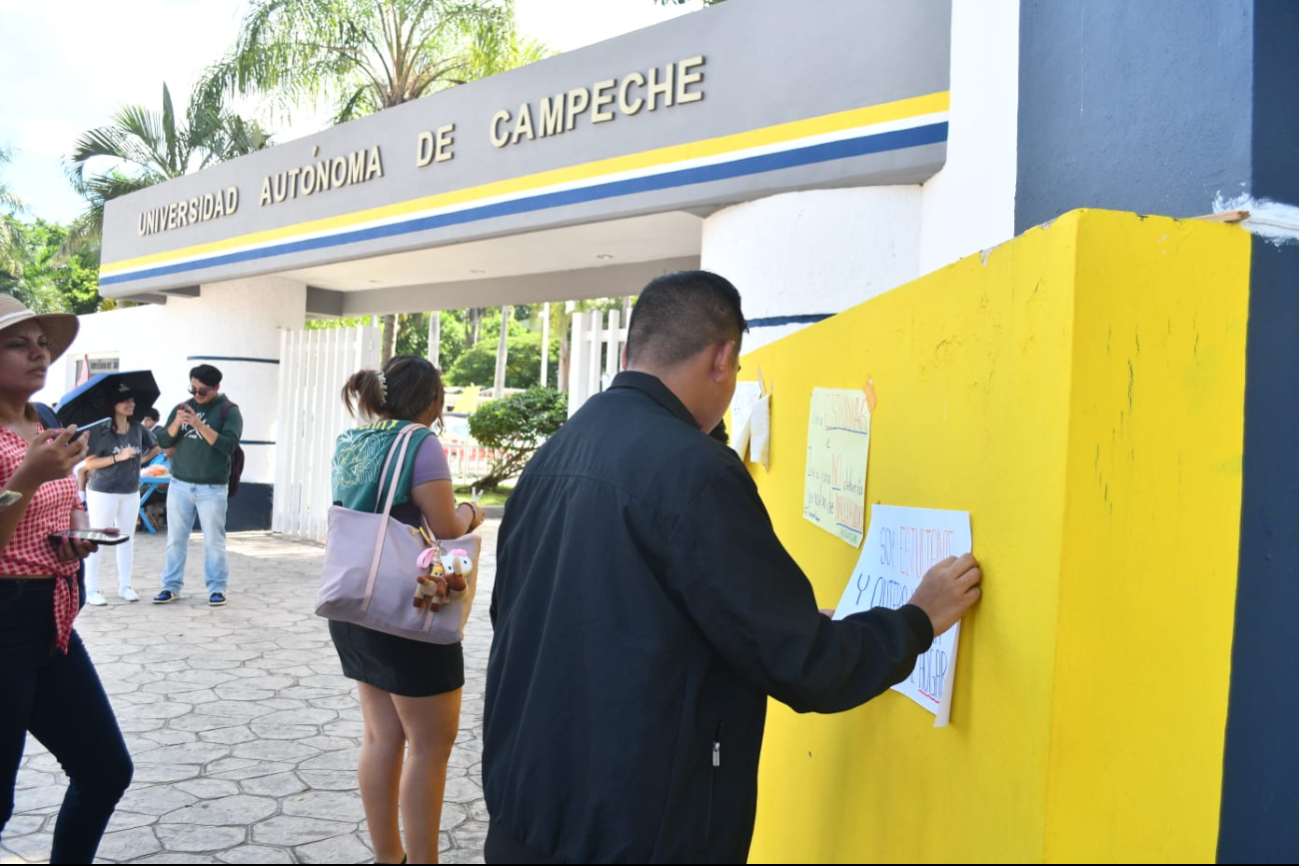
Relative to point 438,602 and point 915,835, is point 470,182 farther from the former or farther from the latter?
point 915,835

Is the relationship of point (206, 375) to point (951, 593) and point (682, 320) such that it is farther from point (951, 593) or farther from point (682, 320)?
point (951, 593)

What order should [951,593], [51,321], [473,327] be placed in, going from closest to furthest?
1. [951,593]
2. [51,321]
3. [473,327]

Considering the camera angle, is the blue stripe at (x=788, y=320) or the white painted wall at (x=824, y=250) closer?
the white painted wall at (x=824, y=250)

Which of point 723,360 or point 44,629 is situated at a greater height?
point 723,360

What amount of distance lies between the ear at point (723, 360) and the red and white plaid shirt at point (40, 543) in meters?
1.84

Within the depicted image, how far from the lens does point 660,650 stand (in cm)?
165

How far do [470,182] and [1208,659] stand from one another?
22.7 ft

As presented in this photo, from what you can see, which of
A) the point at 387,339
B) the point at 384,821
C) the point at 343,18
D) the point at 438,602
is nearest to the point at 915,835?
the point at 438,602

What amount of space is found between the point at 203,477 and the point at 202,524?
36 centimetres

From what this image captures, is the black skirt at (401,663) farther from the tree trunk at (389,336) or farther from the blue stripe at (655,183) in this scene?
the tree trunk at (389,336)

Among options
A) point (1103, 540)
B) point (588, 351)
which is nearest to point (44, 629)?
point (1103, 540)

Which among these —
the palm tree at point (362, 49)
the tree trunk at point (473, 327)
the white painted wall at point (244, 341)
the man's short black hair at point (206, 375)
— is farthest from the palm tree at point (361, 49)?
the tree trunk at point (473, 327)

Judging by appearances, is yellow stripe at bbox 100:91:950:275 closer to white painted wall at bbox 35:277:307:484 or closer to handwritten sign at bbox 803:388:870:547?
white painted wall at bbox 35:277:307:484

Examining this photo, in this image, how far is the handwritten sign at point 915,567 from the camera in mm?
1698
